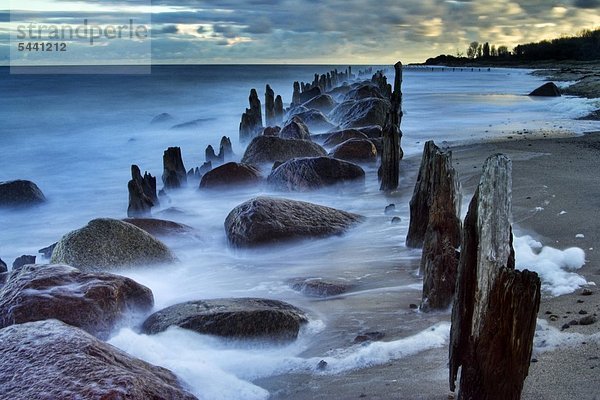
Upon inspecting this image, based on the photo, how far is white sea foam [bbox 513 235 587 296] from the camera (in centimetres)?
498

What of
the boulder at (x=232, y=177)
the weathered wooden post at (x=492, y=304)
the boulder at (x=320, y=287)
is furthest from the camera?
the boulder at (x=232, y=177)

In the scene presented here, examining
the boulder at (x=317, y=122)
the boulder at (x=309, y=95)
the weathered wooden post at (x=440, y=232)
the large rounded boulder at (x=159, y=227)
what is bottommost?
the large rounded boulder at (x=159, y=227)

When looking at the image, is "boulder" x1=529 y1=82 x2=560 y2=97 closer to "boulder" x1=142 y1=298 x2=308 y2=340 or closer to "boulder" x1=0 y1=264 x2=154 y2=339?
"boulder" x1=142 y1=298 x2=308 y2=340

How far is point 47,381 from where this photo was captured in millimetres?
3002

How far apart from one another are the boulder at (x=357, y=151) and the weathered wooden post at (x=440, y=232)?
7.15 metres

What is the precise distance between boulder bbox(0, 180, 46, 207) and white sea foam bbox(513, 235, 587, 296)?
9.14 metres

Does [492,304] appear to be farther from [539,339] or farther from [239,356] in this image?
[239,356]

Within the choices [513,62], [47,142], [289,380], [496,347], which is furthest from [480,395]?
[513,62]

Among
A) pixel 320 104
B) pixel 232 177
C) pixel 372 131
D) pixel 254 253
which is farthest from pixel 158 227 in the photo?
pixel 320 104

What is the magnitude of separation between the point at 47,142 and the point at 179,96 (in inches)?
1019

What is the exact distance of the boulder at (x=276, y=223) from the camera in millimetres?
7664

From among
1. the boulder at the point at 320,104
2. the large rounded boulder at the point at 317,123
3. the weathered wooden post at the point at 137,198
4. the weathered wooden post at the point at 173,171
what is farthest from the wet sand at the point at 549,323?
the boulder at the point at 320,104

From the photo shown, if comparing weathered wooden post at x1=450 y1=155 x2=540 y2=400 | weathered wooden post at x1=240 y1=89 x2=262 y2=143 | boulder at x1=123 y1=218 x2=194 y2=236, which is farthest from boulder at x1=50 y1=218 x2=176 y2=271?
weathered wooden post at x1=240 y1=89 x2=262 y2=143

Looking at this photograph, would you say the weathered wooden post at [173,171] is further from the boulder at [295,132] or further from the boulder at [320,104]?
the boulder at [320,104]
